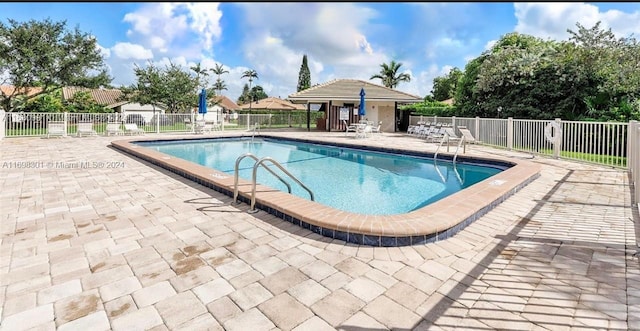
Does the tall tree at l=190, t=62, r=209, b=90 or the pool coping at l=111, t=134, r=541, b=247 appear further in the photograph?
the tall tree at l=190, t=62, r=209, b=90

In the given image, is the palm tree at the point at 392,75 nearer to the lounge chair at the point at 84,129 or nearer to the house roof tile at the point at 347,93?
the house roof tile at the point at 347,93

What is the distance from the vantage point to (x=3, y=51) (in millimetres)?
20906

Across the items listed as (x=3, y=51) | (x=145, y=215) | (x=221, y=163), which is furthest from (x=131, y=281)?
(x=3, y=51)

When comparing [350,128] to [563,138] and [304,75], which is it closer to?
[563,138]

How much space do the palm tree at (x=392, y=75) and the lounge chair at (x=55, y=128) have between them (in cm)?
3562

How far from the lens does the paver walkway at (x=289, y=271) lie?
88.0 inches

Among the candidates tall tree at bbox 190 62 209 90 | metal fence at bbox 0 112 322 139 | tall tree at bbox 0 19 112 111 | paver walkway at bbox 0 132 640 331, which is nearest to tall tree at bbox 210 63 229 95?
tall tree at bbox 190 62 209 90

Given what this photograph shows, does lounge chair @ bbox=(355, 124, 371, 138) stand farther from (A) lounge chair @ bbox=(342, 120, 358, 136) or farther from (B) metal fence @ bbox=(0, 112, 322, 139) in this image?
(B) metal fence @ bbox=(0, 112, 322, 139)

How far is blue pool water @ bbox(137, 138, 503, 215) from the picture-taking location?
6613mm

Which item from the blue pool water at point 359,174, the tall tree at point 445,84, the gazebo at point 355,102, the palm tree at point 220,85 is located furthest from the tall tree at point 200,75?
the tall tree at point 445,84

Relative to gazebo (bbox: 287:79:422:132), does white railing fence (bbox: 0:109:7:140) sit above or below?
below

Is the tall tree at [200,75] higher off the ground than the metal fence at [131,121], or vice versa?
the tall tree at [200,75]

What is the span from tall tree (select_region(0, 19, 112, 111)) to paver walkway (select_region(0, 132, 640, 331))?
23.1 metres

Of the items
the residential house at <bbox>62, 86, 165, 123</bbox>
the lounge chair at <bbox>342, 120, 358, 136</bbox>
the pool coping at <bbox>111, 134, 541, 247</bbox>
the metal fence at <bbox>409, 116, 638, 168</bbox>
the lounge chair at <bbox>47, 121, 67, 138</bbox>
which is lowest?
the pool coping at <bbox>111, 134, 541, 247</bbox>
